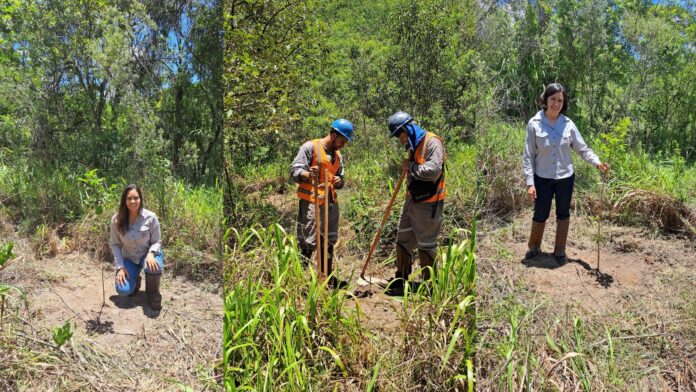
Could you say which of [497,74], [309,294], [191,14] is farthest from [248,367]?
[497,74]

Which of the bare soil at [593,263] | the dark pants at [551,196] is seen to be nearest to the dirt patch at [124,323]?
the bare soil at [593,263]

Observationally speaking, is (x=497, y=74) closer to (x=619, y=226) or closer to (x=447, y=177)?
(x=447, y=177)

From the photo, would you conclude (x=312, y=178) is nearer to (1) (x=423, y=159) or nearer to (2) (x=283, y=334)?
(1) (x=423, y=159)

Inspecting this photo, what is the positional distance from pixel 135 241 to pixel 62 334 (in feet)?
1.24

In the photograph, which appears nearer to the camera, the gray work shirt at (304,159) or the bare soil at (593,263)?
the bare soil at (593,263)

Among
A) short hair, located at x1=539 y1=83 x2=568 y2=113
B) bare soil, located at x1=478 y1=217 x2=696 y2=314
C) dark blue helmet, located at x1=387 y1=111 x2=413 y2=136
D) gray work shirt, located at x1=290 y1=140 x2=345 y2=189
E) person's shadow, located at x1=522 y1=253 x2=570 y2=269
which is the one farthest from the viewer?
short hair, located at x1=539 y1=83 x2=568 y2=113

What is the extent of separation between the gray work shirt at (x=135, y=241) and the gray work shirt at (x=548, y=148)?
9.07 feet

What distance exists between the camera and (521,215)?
3.93 meters

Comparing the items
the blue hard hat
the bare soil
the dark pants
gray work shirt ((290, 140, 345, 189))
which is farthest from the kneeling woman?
the dark pants

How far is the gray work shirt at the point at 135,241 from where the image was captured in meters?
1.79

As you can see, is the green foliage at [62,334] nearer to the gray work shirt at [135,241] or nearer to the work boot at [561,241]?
the gray work shirt at [135,241]

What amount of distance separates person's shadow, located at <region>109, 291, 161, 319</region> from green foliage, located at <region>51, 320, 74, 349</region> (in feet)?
0.52

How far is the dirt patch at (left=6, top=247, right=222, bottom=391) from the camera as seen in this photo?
1630 mm

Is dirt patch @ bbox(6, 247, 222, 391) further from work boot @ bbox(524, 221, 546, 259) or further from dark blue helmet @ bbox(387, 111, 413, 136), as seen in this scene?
work boot @ bbox(524, 221, 546, 259)
